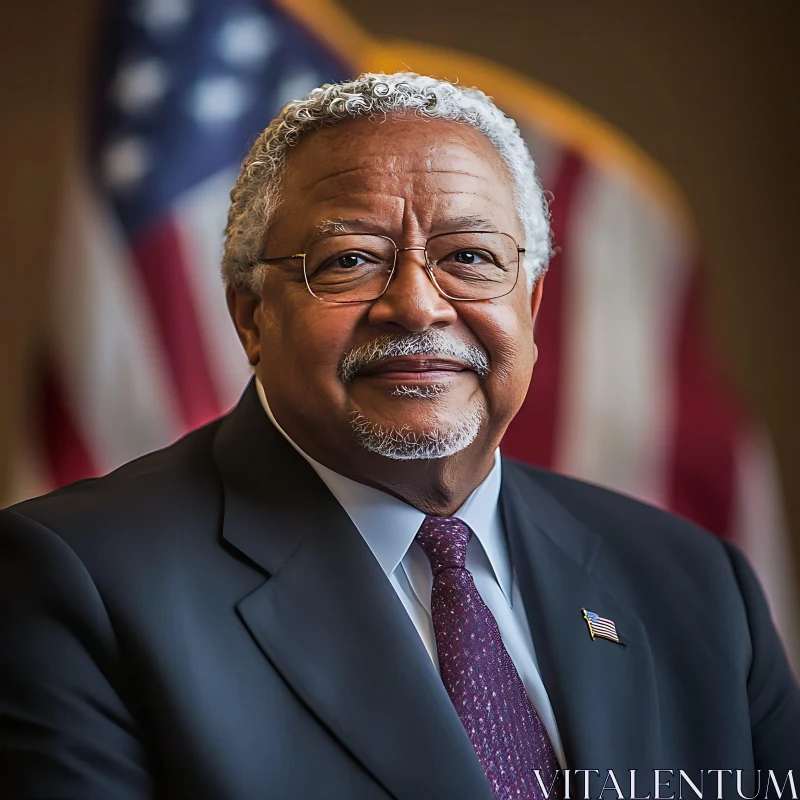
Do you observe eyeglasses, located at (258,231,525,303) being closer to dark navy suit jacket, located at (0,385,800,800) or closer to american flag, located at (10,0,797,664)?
dark navy suit jacket, located at (0,385,800,800)

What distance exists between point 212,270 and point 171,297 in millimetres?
139

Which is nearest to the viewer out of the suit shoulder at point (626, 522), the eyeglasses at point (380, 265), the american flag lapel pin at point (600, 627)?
the eyeglasses at point (380, 265)

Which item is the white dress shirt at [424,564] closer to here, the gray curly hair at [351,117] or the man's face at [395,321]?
the man's face at [395,321]

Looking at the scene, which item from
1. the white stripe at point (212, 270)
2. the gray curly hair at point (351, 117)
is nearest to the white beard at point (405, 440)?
the gray curly hair at point (351, 117)

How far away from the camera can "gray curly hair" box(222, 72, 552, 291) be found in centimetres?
152

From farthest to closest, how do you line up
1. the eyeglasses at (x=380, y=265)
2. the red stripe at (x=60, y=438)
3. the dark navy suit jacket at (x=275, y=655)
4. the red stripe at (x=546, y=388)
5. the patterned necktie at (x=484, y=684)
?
1. the red stripe at (x=546, y=388)
2. the red stripe at (x=60, y=438)
3. the eyeglasses at (x=380, y=265)
4. the patterned necktie at (x=484, y=684)
5. the dark navy suit jacket at (x=275, y=655)

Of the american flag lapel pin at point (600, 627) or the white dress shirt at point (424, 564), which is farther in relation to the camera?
the american flag lapel pin at point (600, 627)

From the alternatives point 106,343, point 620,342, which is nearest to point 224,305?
point 106,343

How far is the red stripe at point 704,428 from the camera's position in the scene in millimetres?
2951

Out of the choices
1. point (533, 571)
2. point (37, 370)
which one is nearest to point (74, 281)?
point (37, 370)

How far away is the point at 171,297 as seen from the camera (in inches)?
106

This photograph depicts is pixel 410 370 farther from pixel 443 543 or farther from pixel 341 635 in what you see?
pixel 341 635

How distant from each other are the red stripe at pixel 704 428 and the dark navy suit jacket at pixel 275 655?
1.24 m

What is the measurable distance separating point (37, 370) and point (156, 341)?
0.35m
